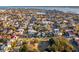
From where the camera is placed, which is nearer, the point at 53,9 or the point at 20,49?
the point at 20,49

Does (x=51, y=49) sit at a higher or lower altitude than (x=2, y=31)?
lower
